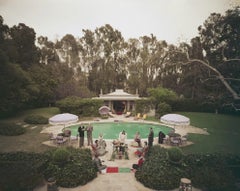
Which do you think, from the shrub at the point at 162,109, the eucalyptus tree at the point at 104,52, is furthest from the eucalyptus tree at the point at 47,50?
the shrub at the point at 162,109

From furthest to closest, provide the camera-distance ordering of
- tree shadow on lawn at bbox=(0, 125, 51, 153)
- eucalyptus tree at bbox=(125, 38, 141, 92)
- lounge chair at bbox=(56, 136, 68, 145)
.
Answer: eucalyptus tree at bbox=(125, 38, 141, 92) → lounge chair at bbox=(56, 136, 68, 145) → tree shadow on lawn at bbox=(0, 125, 51, 153)

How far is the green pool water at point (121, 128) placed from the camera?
63.6 ft

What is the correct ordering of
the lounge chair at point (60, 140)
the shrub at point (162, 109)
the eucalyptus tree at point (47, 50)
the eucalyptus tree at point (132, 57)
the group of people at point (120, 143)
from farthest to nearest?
the eucalyptus tree at point (132, 57)
the eucalyptus tree at point (47, 50)
the shrub at point (162, 109)
the lounge chair at point (60, 140)
the group of people at point (120, 143)

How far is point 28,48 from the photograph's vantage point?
28781 mm

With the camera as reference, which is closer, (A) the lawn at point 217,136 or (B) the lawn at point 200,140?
(B) the lawn at point 200,140

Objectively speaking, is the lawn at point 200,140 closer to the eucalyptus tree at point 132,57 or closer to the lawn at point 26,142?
the lawn at point 26,142

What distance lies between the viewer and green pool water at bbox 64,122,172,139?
19.4m

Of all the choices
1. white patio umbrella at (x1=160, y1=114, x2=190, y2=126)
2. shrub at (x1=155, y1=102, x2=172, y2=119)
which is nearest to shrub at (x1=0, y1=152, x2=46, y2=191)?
white patio umbrella at (x1=160, y1=114, x2=190, y2=126)

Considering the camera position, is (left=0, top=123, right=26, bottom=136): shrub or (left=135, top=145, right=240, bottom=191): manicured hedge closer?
(left=135, top=145, right=240, bottom=191): manicured hedge

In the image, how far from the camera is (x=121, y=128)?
854 inches

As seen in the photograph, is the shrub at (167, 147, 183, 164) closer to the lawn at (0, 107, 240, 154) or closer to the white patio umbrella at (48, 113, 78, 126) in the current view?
the lawn at (0, 107, 240, 154)

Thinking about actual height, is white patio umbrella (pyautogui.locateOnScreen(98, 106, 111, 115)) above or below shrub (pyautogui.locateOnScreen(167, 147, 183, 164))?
above

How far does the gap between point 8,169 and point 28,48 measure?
2460 centimetres

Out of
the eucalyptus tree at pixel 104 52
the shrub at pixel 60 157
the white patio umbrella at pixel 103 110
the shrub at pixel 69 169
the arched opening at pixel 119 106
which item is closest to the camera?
the shrub at pixel 69 169
